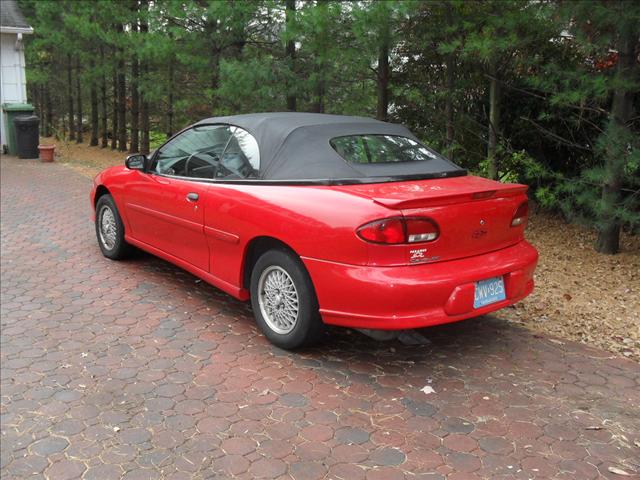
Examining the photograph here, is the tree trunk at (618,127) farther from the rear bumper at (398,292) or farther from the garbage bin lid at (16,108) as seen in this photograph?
→ the garbage bin lid at (16,108)

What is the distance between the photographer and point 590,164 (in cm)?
775

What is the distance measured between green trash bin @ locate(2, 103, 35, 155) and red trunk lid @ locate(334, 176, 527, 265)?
16921 millimetres

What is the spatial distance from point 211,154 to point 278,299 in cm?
144

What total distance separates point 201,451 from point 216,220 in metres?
2.00

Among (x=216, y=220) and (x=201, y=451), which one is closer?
(x=201, y=451)

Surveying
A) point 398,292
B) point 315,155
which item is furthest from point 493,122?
point 398,292

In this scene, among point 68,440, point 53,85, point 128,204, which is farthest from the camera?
point 53,85

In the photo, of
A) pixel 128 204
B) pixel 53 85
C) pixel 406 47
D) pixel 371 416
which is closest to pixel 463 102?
pixel 406 47

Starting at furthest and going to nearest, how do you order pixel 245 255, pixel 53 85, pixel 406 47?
pixel 53 85, pixel 406 47, pixel 245 255

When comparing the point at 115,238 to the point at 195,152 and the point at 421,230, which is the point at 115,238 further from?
the point at 421,230

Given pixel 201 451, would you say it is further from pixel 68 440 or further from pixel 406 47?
pixel 406 47

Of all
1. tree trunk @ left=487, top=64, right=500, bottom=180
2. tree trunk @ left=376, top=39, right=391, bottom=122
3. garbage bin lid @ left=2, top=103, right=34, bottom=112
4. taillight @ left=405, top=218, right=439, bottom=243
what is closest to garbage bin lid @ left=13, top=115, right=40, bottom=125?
garbage bin lid @ left=2, top=103, right=34, bottom=112

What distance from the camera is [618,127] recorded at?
6156mm

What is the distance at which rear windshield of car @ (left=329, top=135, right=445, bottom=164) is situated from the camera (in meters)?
4.64
